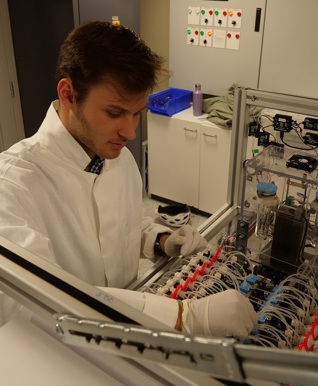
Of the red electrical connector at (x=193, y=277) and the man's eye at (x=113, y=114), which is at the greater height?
the man's eye at (x=113, y=114)

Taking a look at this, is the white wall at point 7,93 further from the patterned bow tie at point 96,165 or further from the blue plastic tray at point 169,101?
the patterned bow tie at point 96,165

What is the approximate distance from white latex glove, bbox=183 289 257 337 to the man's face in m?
0.50

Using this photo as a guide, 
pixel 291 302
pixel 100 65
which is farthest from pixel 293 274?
pixel 100 65

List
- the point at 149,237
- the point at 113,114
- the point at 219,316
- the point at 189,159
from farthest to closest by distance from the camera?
the point at 189,159, the point at 149,237, the point at 113,114, the point at 219,316

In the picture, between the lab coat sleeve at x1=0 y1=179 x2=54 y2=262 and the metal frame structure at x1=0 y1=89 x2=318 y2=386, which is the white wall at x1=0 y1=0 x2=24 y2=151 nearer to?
the lab coat sleeve at x1=0 y1=179 x2=54 y2=262

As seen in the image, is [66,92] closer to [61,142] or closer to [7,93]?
[61,142]

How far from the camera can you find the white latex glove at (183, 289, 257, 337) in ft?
3.07

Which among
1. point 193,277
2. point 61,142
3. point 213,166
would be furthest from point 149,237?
point 213,166

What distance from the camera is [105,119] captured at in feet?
3.79

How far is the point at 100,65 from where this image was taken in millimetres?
1086

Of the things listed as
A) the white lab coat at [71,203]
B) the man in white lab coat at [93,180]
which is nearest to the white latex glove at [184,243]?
the man in white lab coat at [93,180]

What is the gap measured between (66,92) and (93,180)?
0.89 feet

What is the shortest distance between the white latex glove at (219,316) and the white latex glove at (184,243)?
359 mm

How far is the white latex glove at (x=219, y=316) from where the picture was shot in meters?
0.94
